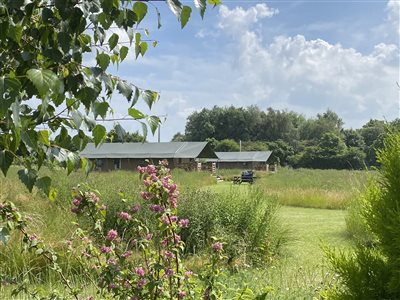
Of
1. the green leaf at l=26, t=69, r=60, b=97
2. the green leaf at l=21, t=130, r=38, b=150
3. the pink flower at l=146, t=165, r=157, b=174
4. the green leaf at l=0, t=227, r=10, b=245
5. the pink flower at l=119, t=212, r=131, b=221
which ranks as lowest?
the pink flower at l=119, t=212, r=131, b=221

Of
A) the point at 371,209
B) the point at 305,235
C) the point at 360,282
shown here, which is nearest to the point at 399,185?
the point at 371,209

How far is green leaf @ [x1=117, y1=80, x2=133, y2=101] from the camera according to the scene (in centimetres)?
160

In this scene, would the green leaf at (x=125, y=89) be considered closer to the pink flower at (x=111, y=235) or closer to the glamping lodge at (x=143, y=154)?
the pink flower at (x=111, y=235)

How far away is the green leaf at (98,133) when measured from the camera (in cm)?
149

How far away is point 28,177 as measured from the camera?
1385mm

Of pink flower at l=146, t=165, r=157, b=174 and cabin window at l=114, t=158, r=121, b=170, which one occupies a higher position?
cabin window at l=114, t=158, r=121, b=170

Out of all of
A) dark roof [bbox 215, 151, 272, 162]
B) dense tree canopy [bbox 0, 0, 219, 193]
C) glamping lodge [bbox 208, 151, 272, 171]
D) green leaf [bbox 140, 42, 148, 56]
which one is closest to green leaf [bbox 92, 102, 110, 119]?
dense tree canopy [bbox 0, 0, 219, 193]

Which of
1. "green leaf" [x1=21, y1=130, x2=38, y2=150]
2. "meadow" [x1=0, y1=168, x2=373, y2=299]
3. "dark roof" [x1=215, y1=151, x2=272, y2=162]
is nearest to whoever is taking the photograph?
"green leaf" [x1=21, y1=130, x2=38, y2=150]

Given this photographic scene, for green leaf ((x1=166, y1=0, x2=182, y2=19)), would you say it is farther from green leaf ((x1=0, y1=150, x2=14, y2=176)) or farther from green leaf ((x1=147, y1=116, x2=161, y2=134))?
green leaf ((x1=0, y1=150, x2=14, y2=176))

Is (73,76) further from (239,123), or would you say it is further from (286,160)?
(239,123)

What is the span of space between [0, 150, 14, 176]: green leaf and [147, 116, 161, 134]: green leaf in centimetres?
46

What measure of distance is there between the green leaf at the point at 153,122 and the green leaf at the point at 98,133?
6.3 inches

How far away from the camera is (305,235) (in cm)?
1050

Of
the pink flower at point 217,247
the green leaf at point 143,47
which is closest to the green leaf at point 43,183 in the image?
the green leaf at point 143,47
